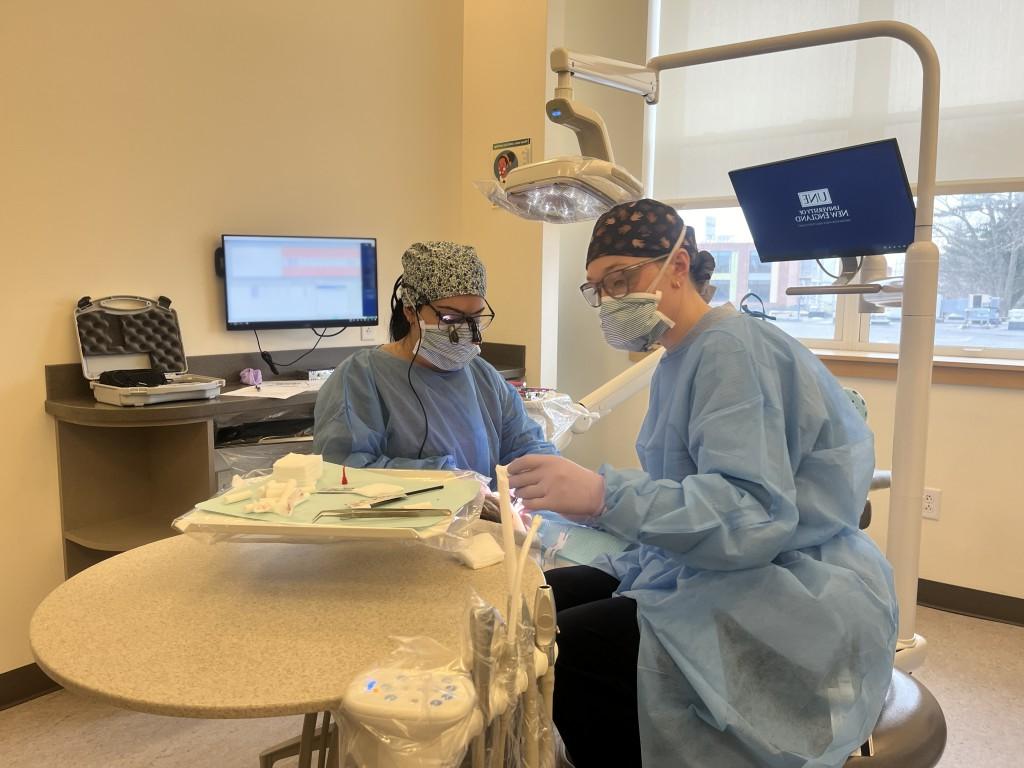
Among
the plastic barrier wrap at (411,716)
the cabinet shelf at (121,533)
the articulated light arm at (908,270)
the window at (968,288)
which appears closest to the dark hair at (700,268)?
the articulated light arm at (908,270)

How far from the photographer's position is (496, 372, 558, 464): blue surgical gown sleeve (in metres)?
1.91

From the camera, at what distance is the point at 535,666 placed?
2.53 feet

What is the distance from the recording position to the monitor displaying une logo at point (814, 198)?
1.69 meters

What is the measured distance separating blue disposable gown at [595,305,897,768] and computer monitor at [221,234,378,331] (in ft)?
6.34

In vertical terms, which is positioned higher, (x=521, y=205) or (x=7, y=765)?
(x=521, y=205)

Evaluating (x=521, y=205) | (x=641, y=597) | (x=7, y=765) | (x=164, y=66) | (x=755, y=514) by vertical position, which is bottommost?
(x=7, y=765)

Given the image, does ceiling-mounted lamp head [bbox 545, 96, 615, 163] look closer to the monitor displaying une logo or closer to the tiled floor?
the monitor displaying une logo

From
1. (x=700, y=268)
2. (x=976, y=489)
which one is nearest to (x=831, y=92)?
(x=976, y=489)

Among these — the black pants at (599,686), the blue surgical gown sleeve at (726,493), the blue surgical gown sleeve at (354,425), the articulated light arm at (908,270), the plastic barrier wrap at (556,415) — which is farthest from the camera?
the plastic barrier wrap at (556,415)

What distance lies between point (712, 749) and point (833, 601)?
28 cm

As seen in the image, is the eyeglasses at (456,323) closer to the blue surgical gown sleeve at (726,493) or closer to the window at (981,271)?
the blue surgical gown sleeve at (726,493)

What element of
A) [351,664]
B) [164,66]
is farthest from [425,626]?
[164,66]

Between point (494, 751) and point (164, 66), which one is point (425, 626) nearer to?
point (494, 751)

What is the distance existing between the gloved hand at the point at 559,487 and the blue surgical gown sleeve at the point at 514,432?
2.61 ft
